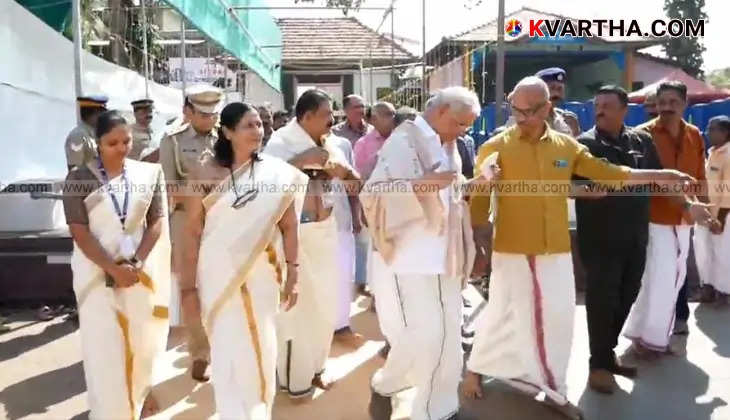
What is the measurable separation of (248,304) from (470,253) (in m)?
1.22

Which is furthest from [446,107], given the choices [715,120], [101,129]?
[715,120]

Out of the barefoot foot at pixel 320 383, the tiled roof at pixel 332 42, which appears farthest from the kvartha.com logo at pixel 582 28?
the barefoot foot at pixel 320 383

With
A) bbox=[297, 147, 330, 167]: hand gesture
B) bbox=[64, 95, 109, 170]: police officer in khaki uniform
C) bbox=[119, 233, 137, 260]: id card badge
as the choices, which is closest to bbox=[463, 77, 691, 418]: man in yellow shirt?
bbox=[297, 147, 330, 167]: hand gesture

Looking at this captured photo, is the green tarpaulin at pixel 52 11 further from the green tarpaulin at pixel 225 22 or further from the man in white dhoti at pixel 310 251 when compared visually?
the man in white dhoti at pixel 310 251

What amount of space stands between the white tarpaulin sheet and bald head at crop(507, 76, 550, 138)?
Result: 4.15 m

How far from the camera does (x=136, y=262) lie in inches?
132

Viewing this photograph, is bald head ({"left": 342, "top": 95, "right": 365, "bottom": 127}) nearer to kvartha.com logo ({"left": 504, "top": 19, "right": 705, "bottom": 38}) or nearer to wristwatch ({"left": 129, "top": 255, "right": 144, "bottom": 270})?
wristwatch ({"left": 129, "top": 255, "right": 144, "bottom": 270})

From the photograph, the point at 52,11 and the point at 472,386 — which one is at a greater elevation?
the point at 52,11

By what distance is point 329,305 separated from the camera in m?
4.32

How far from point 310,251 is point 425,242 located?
85 centimetres

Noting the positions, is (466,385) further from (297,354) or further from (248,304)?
(248,304)

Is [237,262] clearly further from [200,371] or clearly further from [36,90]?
[36,90]

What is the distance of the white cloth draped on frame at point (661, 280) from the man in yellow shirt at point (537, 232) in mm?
1001

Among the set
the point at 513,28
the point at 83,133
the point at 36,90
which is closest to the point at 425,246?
the point at 83,133
